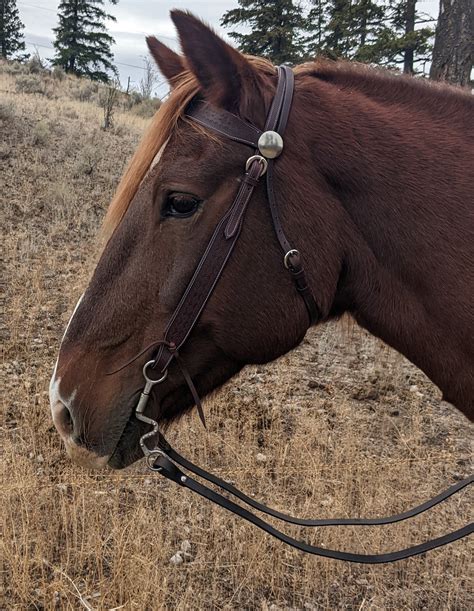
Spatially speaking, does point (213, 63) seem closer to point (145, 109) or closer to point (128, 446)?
point (128, 446)

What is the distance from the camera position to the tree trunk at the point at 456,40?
4531mm

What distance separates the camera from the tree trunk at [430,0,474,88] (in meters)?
4.53

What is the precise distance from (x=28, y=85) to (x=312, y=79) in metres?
19.2

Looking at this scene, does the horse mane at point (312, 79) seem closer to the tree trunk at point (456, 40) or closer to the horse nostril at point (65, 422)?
the horse nostril at point (65, 422)

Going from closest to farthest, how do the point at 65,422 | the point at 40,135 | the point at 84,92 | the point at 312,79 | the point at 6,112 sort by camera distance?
the point at 65,422 < the point at 312,79 < the point at 40,135 < the point at 6,112 < the point at 84,92

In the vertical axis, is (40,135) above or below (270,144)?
below

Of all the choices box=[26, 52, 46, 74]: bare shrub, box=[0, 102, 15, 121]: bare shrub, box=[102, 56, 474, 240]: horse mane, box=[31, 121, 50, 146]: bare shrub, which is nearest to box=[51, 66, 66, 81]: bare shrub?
box=[26, 52, 46, 74]: bare shrub

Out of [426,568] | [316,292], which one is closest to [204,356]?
[316,292]

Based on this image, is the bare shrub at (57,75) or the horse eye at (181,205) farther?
the bare shrub at (57,75)

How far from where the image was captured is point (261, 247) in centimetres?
154

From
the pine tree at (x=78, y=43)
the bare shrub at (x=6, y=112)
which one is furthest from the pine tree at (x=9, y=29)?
the bare shrub at (x=6, y=112)

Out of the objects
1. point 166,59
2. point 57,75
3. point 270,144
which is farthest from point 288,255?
point 57,75

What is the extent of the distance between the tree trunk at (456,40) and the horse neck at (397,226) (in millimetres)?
3621

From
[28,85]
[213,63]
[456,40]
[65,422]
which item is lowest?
[65,422]
